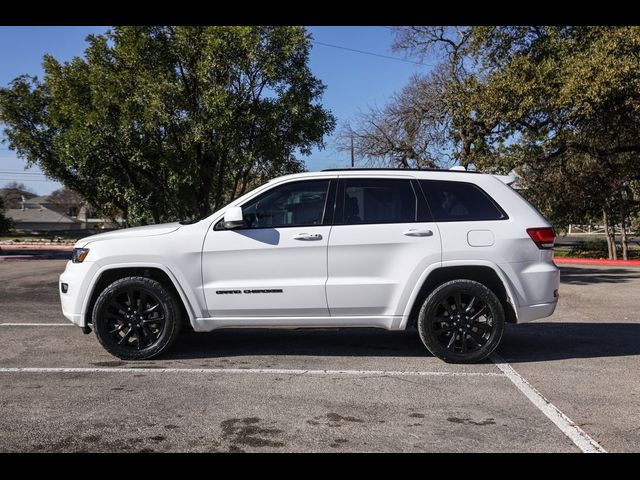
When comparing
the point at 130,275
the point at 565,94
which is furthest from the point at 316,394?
the point at 565,94

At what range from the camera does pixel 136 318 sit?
6.14 m

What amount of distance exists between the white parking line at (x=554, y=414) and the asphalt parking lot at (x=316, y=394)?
16mm

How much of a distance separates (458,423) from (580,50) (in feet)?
A: 53.0

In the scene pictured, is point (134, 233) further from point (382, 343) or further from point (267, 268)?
point (382, 343)

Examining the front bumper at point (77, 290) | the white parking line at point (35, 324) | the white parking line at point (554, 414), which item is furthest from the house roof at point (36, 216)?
the white parking line at point (554, 414)

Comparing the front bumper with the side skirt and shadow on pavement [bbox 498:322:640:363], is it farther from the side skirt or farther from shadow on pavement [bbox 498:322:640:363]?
shadow on pavement [bbox 498:322:640:363]

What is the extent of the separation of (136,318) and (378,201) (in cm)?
271

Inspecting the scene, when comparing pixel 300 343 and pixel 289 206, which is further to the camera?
pixel 300 343

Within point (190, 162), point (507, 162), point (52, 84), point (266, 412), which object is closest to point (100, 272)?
point (266, 412)

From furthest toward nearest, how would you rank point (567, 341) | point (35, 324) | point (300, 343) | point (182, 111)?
1. point (182, 111)
2. point (35, 324)
3. point (567, 341)
4. point (300, 343)

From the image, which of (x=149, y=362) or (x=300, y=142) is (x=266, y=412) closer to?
(x=149, y=362)

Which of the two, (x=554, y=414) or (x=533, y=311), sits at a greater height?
(x=533, y=311)

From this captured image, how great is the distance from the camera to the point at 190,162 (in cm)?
1625

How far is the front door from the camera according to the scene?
6.01 m
